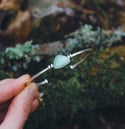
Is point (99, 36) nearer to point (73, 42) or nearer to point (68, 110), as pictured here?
point (73, 42)

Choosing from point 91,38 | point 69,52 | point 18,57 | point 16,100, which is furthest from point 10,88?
point 91,38

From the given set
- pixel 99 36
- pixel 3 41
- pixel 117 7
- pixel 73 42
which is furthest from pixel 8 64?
pixel 117 7

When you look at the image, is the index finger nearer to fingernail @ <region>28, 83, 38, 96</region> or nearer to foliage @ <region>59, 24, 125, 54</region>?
fingernail @ <region>28, 83, 38, 96</region>

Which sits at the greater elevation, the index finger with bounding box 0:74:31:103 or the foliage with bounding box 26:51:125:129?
the index finger with bounding box 0:74:31:103

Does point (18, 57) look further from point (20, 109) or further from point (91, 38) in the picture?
point (20, 109)

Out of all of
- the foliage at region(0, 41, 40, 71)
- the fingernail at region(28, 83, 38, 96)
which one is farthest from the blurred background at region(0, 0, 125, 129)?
the fingernail at region(28, 83, 38, 96)

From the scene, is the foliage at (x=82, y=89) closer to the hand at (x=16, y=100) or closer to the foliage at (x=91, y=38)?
the foliage at (x=91, y=38)
